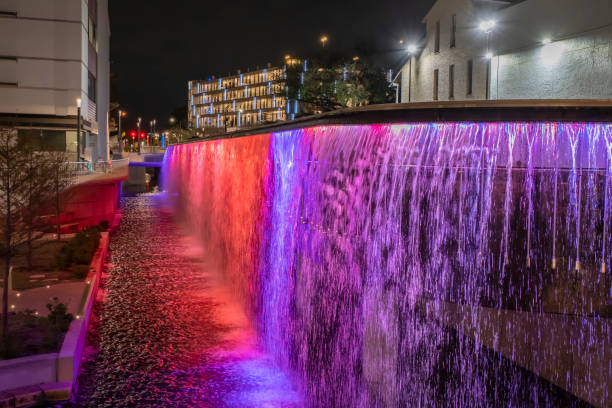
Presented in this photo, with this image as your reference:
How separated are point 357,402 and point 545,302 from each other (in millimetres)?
3069

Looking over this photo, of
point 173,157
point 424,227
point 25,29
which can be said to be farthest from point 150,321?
point 25,29

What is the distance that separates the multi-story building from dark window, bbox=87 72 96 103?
64071mm

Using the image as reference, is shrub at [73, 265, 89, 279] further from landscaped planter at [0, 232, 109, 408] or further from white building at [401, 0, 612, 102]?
white building at [401, 0, 612, 102]

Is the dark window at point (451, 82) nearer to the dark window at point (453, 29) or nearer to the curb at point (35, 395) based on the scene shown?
the dark window at point (453, 29)

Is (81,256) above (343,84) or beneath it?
beneath

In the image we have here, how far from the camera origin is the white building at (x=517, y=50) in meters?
16.6

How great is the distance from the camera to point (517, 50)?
20.1 metres

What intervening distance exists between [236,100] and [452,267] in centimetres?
12877

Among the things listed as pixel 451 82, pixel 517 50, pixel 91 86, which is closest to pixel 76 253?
pixel 517 50

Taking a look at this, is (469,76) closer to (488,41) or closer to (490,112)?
(488,41)

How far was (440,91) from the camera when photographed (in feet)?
81.7

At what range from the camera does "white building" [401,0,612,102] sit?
16.6 m

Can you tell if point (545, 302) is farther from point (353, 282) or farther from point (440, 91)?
point (440, 91)

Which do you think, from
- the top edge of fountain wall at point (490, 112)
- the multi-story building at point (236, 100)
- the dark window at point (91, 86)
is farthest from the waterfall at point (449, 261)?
the multi-story building at point (236, 100)
